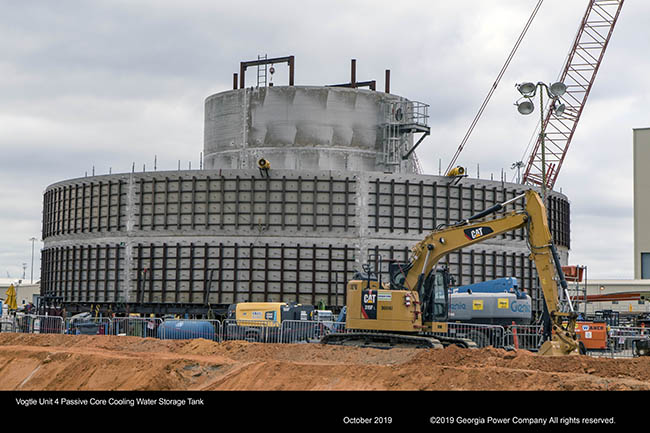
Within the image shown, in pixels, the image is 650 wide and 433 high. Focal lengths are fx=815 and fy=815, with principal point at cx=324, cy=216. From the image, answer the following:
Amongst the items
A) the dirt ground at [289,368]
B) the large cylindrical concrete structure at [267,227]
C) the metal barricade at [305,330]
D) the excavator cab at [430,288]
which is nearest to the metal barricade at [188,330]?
the metal barricade at [305,330]

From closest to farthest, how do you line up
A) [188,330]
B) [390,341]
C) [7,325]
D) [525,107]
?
1. [390,341]
2. [525,107]
3. [188,330]
4. [7,325]

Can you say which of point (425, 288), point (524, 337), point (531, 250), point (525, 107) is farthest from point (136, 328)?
point (525, 107)

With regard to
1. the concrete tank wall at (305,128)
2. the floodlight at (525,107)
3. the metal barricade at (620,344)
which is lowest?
the metal barricade at (620,344)

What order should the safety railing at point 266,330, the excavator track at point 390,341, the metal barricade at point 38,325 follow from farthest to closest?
the metal barricade at point 38,325, the safety railing at point 266,330, the excavator track at point 390,341

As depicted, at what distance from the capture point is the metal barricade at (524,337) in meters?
32.7

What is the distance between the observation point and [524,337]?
113 feet

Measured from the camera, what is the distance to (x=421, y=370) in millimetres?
19297

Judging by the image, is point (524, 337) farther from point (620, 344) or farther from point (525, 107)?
point (525, 107)

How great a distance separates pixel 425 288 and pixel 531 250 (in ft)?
14.2

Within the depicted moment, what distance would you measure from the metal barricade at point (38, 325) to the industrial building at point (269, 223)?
6.66m

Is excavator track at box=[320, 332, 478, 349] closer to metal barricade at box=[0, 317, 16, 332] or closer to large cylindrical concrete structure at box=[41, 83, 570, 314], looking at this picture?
large cylindrical concrete structure at box=[41, 83, 570, 314]

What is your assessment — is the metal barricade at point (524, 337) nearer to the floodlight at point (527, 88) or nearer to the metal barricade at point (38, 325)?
the floodlight at point (527, 88)
